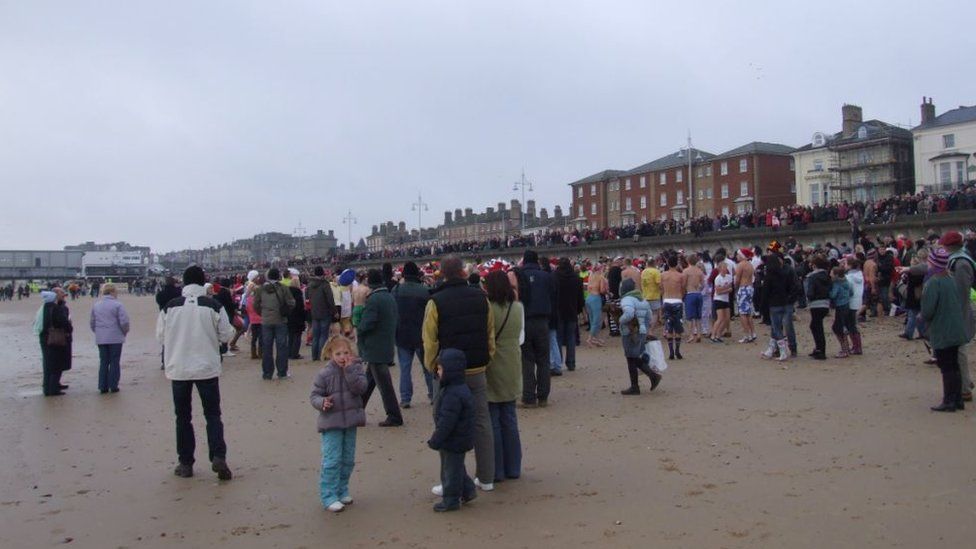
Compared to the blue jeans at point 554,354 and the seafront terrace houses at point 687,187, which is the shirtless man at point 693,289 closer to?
the blue jeans at point 554,354

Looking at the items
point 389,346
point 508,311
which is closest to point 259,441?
point 389,346

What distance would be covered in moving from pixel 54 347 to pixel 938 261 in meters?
12.9

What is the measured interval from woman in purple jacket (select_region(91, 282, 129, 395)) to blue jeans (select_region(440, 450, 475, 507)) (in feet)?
27.6

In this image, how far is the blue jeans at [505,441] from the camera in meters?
6.66

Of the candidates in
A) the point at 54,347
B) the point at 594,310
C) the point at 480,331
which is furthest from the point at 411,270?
the point at 594,310

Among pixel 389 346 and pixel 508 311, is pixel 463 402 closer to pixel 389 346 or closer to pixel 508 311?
pixel 508 311

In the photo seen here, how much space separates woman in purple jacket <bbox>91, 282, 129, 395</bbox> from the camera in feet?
40.0

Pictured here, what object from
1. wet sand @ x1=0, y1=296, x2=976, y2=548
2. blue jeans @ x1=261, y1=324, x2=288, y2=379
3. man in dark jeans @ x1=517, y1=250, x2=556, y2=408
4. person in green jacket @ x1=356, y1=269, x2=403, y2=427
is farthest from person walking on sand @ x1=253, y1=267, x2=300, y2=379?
man in dark jeans @ x1=517, y1=250, x2=556, y2=408

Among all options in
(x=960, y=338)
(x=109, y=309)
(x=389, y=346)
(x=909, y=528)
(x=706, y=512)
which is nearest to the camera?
(x=909, y=528)

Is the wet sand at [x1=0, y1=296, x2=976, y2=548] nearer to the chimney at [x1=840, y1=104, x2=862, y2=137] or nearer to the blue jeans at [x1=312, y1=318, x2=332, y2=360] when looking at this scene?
the blue jeans at [x1=312, y1=318, x2=332, y2=360]

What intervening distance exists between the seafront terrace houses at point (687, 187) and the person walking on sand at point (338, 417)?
63043 mm

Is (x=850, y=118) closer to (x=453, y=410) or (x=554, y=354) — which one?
(x=554, y=354)

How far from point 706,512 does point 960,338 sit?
4585 mm

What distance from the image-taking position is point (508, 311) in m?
6.96
